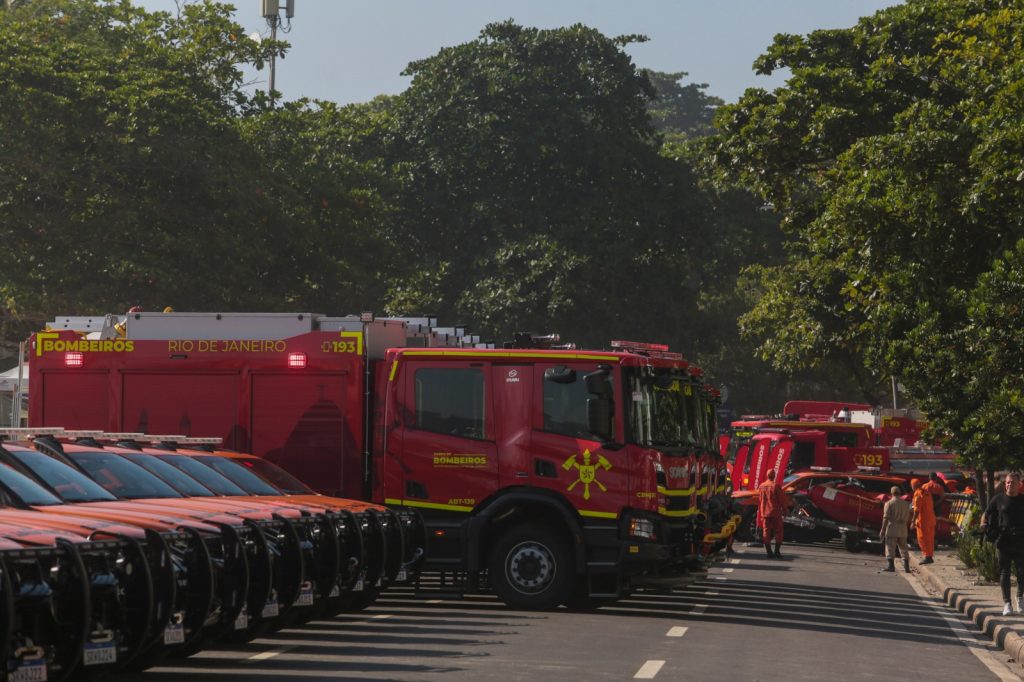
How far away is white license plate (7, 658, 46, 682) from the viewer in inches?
397

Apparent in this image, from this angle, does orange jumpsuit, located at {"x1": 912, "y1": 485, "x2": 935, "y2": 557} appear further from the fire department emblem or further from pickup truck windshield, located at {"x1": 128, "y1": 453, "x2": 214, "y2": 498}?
pickup truck windshield, located at {"x1": 128, "y1": 453, "x2": 214, "y2": 498}

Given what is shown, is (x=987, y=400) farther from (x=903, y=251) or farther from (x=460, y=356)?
(x=460, y=356)

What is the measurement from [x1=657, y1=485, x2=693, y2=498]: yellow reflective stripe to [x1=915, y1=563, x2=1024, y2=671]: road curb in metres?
3.66

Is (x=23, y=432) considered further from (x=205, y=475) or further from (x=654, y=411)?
(x=654, y=411)

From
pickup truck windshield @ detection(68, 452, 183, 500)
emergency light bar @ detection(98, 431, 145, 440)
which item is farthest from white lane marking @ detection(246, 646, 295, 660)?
emergency light bar @ detection(98, 431, 145, 440)

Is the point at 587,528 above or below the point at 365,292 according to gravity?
below

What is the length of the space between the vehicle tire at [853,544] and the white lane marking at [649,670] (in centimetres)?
2396

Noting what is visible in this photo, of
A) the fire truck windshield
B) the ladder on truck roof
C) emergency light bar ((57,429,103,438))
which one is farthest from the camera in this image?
the ladder on truck roof

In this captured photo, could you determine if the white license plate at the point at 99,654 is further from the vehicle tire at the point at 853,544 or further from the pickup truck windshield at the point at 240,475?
the vehicle tire at the point at 853,544

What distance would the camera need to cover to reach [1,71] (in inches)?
1483

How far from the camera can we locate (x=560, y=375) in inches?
750

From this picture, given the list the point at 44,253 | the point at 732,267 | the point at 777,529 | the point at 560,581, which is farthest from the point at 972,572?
the point at 732,267

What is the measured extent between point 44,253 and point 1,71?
3995 millimetres

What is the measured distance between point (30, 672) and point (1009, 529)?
43.2 ft
